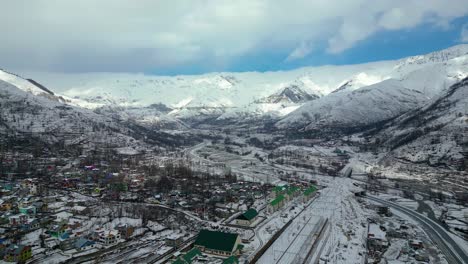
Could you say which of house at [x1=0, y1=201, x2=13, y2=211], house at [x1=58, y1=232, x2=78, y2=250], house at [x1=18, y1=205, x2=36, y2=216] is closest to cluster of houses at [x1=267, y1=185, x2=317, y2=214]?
house at [x1=58, y1=232, x2=78, y2=250]

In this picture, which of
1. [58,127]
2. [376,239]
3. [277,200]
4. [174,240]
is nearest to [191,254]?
[174,240]

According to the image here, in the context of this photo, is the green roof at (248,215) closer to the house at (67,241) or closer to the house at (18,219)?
the house at (67,241)

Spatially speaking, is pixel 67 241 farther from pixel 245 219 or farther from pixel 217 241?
pixel 245 219

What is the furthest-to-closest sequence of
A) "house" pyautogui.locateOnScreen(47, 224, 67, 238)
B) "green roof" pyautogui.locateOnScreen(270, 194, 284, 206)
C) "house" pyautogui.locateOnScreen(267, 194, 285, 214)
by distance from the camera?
"green roof" pyautogui.locateOnScreen(270, 194, 284, 206) < "house" pyautogui.locateOnScreen(267, 194, 285, 214) < "house" pyautogui.locateOnScreen(47, 224, 67, 238)

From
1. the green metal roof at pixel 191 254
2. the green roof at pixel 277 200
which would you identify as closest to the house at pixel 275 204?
the green roof at pixel 277 200

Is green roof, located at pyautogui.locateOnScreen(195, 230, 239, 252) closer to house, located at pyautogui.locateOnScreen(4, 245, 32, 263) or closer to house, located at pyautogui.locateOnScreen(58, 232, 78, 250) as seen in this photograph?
house, located at pyautogui.locateOnScreen(58, 232, 78, 250)

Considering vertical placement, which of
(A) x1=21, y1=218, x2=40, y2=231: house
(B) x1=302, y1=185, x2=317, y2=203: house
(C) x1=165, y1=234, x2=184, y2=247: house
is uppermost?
(B) x1=302, y1=185, x2=317, y2=203: house
